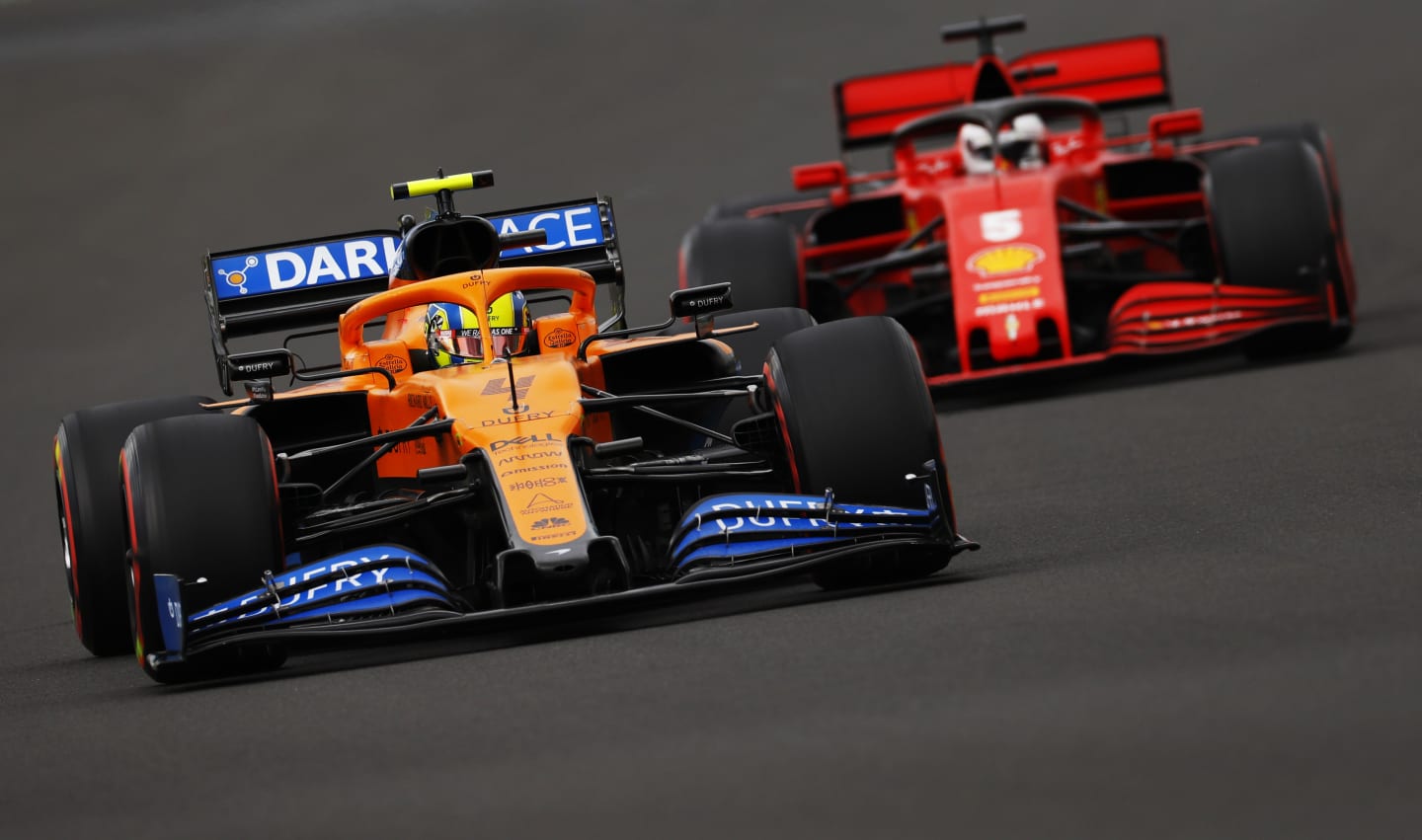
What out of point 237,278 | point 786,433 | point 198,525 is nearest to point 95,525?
point 198,525

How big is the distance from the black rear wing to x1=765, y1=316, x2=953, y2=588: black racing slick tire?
2401 mm

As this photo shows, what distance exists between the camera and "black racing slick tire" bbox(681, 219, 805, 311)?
1495 centimetres

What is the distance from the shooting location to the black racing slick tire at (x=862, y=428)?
7.72 meters

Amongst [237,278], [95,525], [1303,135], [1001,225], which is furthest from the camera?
[1303,135]

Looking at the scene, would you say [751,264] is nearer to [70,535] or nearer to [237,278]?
[237,278]

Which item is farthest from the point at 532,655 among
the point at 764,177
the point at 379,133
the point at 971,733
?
the point at 379,133

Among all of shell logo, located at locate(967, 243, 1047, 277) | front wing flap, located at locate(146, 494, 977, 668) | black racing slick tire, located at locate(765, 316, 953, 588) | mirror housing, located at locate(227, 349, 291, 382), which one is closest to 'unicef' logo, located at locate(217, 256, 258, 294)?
mirror housing, located at locate(227, 349, 291, 382)

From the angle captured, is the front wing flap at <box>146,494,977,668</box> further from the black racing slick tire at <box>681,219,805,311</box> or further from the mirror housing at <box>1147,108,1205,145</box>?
the mirror housing at <box>1147,108,1205,145</box>

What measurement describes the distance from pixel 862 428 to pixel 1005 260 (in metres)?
6.63

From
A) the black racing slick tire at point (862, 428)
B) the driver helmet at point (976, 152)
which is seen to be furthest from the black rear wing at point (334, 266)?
the driver helmet at point (976, 152)

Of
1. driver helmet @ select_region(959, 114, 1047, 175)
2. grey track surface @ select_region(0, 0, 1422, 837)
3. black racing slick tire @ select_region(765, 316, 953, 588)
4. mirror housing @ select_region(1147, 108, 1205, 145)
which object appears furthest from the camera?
driver helmet @ select_region(959, 114, 1047, 175)

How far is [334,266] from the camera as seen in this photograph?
1030 cm

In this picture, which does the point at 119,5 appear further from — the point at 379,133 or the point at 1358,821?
the point at 1358,821

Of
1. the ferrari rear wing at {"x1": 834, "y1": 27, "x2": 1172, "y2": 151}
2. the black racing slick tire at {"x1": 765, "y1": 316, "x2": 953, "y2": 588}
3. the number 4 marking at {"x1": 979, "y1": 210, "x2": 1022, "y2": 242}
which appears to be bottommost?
the black racing slick tire at {"x1": 765, "y1": 316, "x2": 953, "y2": 588}
